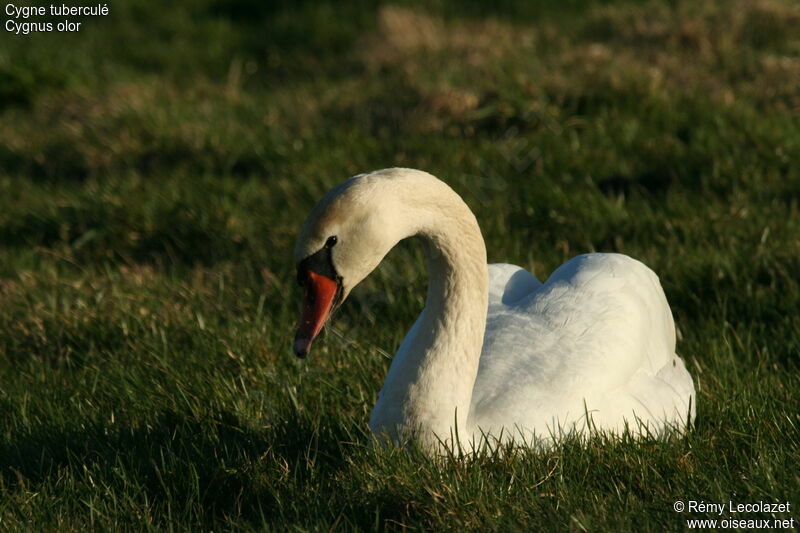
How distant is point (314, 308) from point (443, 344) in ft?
1.66

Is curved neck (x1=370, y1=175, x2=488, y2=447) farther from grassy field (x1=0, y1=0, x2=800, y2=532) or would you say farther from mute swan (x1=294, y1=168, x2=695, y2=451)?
grassy field (x1=0, y1=0, x2=800, y2=532)

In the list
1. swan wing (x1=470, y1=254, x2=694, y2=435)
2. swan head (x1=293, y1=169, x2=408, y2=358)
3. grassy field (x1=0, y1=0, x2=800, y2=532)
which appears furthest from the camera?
swan wing (x1=470, y1=254, x2=694, y2=435)

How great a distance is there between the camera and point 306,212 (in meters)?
6.31

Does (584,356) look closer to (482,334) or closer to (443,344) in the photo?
(482,334)

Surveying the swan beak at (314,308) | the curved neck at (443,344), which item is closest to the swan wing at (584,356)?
the curved neck at (443,344)

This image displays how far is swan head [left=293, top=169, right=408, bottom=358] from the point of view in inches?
120

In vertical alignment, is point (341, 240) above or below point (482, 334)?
above

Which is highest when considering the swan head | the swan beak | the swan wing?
the swan head

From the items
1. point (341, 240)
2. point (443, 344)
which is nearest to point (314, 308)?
point (341, 240)

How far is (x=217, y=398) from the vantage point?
3.94 m

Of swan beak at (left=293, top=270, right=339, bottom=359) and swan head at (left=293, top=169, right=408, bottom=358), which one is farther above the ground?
A: swan head at (left=293, top=169, right=408, bottom=358)

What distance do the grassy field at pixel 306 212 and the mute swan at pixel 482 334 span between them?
0.16 metres

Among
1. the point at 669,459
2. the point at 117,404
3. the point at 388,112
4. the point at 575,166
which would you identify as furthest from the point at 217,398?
the point at 388,112

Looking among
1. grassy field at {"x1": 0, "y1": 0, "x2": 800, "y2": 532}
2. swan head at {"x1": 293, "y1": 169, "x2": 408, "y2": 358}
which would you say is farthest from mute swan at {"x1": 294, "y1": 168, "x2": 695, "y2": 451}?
grassy field at {"x1": 0, "y1": 0, "x2": 800, "y2": 532}
